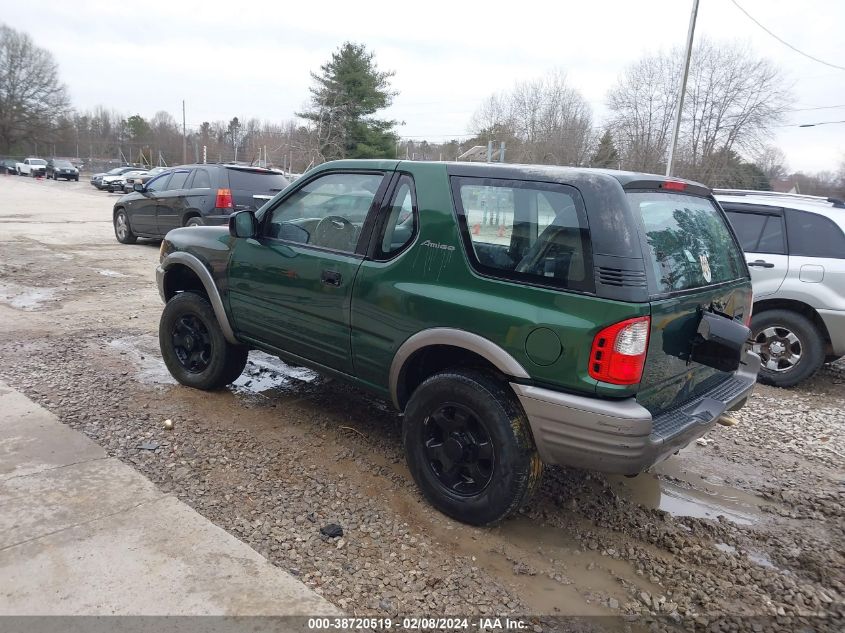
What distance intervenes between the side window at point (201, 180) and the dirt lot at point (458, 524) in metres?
5.94

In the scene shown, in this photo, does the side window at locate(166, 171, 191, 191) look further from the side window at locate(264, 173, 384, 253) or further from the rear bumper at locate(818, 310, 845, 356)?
the rear bumper at locate(818, 310, 845, 356)

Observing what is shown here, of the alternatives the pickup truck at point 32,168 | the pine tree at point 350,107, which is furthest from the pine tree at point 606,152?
the pickup truck at point 32,168

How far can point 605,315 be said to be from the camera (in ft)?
8.75

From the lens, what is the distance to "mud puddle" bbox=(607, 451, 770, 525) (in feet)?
11.9

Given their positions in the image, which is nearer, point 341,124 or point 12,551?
point 12,551

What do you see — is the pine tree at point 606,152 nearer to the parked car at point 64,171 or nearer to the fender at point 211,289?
the fender at point 211,289

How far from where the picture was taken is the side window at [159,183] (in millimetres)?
12211

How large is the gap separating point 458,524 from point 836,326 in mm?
4509

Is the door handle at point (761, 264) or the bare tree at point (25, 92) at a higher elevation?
the bare tree at point (25, 92)

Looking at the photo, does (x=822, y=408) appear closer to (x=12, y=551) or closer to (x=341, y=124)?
(x=12, y=551)

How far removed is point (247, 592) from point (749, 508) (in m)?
2.94

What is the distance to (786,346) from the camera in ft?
19.6

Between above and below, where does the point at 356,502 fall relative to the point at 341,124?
below

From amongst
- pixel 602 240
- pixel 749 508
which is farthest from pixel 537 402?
pixel 749 508
